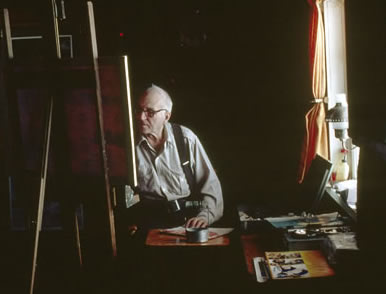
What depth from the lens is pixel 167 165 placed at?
14.6ft

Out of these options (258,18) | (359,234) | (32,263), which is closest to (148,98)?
(258,18)

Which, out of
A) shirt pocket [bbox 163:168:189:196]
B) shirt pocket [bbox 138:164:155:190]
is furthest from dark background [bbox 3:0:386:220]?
shirt pocket [bbox 138:164:155:190]

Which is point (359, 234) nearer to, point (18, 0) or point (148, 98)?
point (148, 98)

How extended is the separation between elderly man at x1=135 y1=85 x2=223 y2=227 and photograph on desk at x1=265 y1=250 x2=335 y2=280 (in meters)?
1.73

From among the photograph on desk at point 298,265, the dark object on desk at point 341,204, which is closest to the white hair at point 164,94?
the dark object on desk at point 341,204

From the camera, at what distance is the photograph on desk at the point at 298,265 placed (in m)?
2.45

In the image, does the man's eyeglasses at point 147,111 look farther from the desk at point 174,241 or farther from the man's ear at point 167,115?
the desk at point 174,241

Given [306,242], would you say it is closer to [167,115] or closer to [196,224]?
[196,224]

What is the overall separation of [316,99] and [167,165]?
152 cm

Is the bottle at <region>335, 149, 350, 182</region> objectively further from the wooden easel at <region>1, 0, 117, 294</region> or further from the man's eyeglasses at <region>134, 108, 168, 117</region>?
the wooden easel at <region>1, 0, 117, 294</region>

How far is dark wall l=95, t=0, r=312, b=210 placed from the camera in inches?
173

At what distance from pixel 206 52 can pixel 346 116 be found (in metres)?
1.45

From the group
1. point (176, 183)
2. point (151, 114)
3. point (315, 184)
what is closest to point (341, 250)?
point (315, 184)

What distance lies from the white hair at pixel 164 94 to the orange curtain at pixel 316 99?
1.29m
